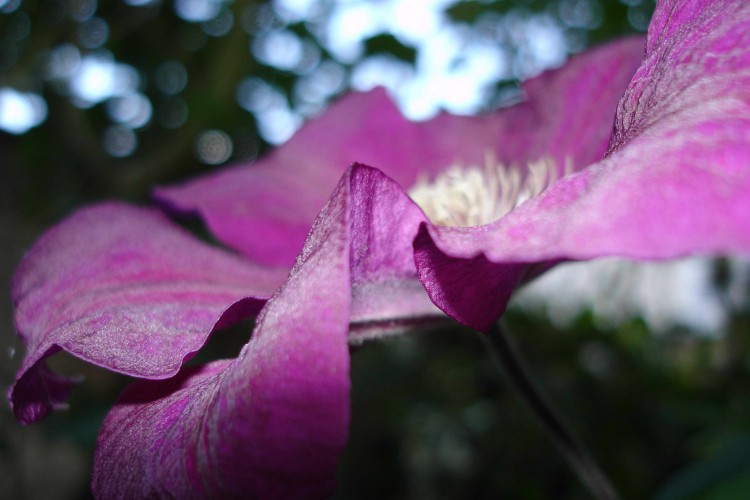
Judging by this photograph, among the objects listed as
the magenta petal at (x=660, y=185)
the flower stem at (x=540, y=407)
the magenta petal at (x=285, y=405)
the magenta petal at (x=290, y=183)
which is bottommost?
the flower stem at (x=540, y=407)

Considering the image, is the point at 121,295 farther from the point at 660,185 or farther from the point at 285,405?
the point at 660,185

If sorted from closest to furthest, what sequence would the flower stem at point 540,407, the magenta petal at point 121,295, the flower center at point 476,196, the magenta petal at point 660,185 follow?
the magenta petal at point 660,185
the magenta petal at point 121,295
the flower stem at point 540,407
the flower center at point 476,196

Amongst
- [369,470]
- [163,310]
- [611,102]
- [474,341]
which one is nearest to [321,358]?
[163,310]

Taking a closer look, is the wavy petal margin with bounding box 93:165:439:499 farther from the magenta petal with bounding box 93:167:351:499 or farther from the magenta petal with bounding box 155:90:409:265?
the magenta petal with bounding box 155:90:409:265

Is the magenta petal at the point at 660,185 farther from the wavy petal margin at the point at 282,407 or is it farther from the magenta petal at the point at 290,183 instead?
the magenta petal at the point at 290,183

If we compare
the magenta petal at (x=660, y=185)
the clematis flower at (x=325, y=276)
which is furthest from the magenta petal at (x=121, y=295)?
the magenta petal at (x=660, y=185)

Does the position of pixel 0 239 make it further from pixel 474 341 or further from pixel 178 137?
pixel 474 341

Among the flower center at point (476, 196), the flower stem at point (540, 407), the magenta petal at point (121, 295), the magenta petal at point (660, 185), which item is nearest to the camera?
the magenta petal at point (660, 185)
